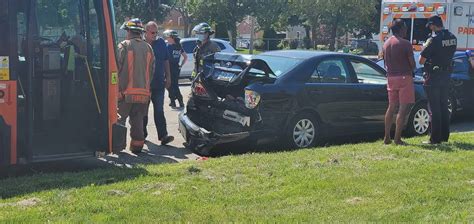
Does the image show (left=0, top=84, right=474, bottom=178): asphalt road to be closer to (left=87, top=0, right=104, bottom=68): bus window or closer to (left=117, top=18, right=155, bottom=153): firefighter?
(left=117, top=18, right=155, bottom=153): firefighter

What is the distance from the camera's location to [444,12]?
48.9 feet

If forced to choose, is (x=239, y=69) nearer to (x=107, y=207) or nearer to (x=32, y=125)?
(x=32, y=125)

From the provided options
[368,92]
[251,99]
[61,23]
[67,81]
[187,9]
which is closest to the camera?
[61,23]

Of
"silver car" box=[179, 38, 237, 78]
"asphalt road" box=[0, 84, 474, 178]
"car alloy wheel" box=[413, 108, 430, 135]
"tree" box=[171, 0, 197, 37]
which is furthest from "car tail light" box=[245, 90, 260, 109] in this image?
"tree" box=[171, 0, 197, 37]

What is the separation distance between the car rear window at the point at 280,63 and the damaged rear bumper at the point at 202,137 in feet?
3.63

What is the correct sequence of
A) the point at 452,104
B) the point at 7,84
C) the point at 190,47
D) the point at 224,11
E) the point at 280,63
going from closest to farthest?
the point at 7,84
the point at 280,63
the point at 452,104
the point at 190,47
the point at 224,11

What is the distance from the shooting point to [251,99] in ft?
26.5

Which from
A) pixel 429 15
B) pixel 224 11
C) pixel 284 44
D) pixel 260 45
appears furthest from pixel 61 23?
pixel 260 45

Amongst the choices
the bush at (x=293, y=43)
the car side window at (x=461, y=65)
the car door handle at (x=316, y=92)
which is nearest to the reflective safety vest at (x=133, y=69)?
the car door handle at (x=316, y=92)

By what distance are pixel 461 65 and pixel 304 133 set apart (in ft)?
16.1

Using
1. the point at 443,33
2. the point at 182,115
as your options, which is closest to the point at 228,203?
the point at 182,115

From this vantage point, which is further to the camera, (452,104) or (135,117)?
(452,104)

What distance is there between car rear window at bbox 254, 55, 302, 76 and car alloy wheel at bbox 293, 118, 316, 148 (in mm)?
749

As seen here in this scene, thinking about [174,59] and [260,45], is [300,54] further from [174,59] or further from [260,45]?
[260,45]
